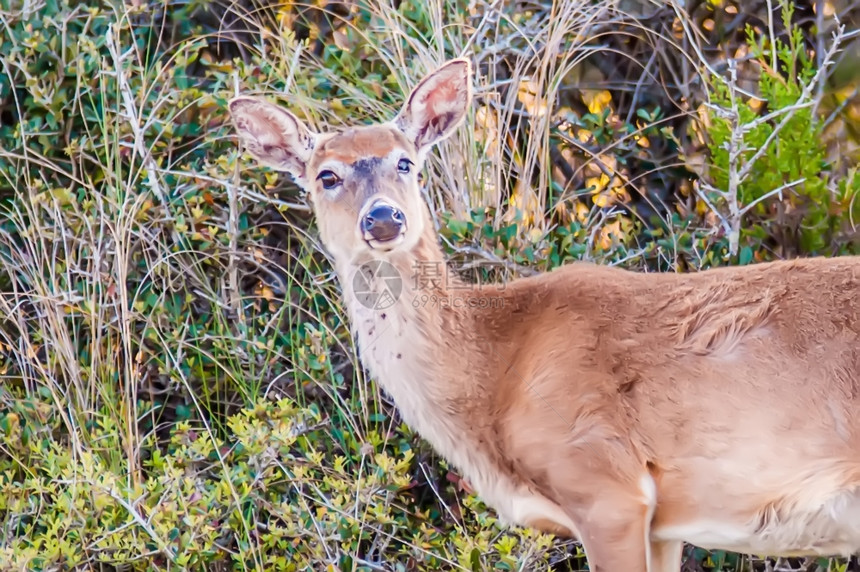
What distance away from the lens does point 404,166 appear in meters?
4.52

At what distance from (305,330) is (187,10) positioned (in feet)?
6.53

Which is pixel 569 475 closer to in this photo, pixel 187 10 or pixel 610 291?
pixel 610 291

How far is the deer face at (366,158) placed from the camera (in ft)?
14.0

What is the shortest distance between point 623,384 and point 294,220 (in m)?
2.45

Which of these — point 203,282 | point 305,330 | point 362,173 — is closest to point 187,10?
point 203,282

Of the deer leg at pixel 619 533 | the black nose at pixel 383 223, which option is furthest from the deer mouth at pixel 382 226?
the deer leg at pixel 619 533

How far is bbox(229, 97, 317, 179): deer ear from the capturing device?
15.3ft

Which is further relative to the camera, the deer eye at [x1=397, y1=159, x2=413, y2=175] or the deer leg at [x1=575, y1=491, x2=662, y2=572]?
the deer eye at [x1=397, y1=159, x2=413, y2=175]

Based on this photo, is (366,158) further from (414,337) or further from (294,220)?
(294,220)

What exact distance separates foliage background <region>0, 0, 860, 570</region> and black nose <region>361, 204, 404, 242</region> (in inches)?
38.2

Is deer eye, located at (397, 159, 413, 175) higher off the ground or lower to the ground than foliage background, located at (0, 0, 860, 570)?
higher

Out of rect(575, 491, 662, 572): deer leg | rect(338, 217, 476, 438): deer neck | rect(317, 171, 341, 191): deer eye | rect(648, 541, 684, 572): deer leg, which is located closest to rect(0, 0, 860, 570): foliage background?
rect(648, 541, 684, 572): deer leg

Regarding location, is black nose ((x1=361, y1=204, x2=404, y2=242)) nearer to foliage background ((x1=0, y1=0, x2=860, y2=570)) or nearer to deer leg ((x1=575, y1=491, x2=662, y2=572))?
foliage background ((x1=0, y1=0, x2=860, y2=570))

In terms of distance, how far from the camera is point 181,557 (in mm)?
4605
